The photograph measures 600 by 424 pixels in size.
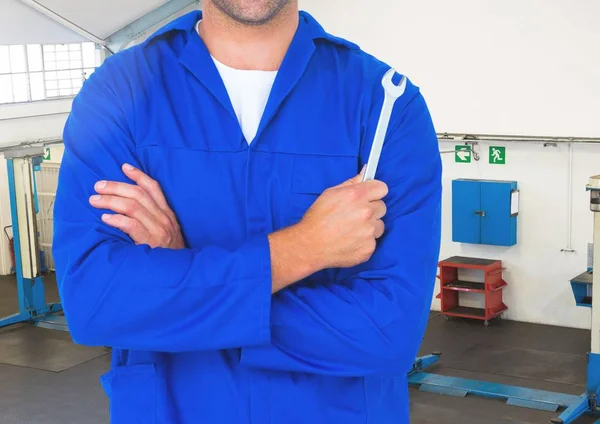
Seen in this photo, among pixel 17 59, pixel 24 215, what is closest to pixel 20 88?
pixel 17 59

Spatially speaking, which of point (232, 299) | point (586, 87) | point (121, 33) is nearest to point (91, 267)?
point (232, 299)

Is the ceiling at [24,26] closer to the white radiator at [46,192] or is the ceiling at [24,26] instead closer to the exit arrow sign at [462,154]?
the white radiator at [46,192]

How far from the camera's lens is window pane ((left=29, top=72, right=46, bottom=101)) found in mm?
10602

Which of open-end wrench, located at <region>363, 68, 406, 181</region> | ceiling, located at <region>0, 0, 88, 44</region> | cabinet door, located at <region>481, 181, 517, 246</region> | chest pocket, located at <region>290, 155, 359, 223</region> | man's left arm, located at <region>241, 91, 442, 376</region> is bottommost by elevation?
cabinet door, located at <region>481, 181, 517, 246</region>

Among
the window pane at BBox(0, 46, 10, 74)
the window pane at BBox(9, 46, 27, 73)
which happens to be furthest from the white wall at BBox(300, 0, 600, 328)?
the window pane at BBox(0, 46, 10, 74)

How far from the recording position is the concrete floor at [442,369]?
688 centimetres

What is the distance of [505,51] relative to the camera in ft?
29.0

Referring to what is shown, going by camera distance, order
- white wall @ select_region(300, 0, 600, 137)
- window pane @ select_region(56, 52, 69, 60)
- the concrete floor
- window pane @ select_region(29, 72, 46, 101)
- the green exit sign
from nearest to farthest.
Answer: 1. the concrete floor
2. white wall @ select_region(300, 0, 600, 137)
3. the green exit sign
4. window pane @ select_region(29, 72, 46, 101)
5. window pane @ select_region(56, 52, 69, 60)

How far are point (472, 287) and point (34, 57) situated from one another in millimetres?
5957

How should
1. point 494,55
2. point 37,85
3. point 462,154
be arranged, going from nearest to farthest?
point 494,55
point 462,154
point 37,85

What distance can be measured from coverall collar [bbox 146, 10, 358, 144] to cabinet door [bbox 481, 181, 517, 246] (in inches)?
286

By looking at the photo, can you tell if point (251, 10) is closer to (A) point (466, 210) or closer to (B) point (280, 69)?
(B) point (280, 69)

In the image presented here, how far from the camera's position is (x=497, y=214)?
29.4 feet

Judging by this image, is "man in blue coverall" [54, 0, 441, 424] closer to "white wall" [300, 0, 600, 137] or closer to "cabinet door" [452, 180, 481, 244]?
"white wall" [300, 0, 600, 137]
